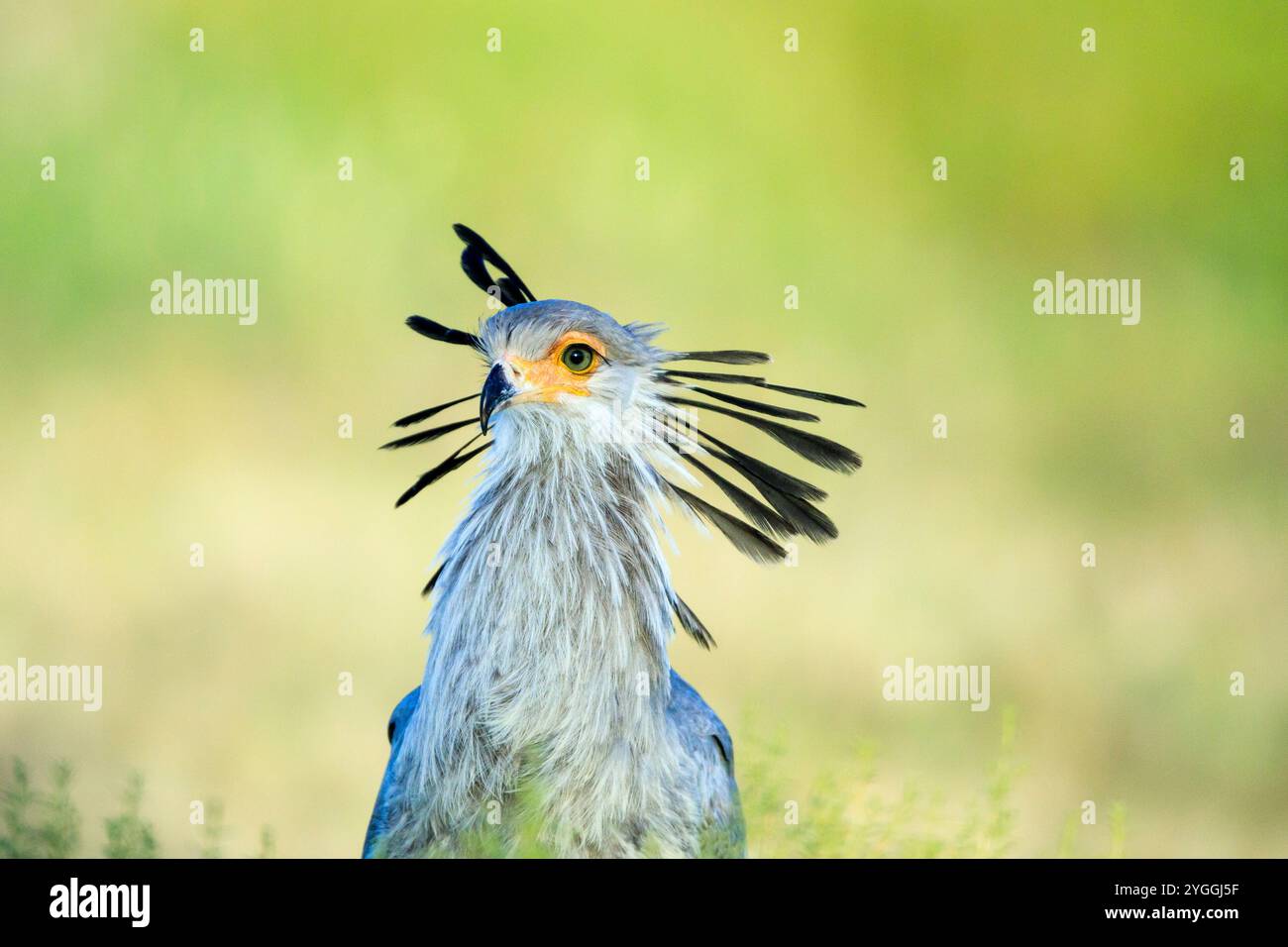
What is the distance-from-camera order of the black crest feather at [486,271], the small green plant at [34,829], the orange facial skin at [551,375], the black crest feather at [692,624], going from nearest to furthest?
the small green plant at [34,829], the orange facial skin at [551,375], the black crest feather at [692,624], the black crest feather at [486,271]

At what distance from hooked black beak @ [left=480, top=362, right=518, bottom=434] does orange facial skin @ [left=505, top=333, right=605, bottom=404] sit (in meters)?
0.03

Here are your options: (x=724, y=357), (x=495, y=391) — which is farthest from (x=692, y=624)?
(x=495, y=391)

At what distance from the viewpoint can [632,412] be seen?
13.2ft

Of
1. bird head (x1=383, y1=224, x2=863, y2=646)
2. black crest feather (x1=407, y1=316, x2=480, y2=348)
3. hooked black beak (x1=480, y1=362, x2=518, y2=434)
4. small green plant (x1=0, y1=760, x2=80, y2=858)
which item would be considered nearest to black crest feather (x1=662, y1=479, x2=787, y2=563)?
bird head (x1=383, y1=224, x2=863, y2=646)

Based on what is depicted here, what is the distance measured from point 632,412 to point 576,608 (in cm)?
54

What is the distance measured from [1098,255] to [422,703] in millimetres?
7598

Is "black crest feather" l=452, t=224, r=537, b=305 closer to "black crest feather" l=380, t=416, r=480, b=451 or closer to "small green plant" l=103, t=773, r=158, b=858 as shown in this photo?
"black crest feather" l=380, t=416, r=480, b=451

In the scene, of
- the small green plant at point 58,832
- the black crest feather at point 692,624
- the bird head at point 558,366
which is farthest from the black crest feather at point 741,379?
the small green plant at point 58,832

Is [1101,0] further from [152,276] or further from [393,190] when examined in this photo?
[152,276]

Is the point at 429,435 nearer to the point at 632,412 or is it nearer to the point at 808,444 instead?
the point at 632,412

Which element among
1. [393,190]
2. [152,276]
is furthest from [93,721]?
[393,190]

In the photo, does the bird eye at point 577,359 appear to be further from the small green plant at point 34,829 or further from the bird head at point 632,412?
the small green plant at point 34,829

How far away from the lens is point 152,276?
9.25 m

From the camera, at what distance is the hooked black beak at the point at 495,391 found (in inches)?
148
